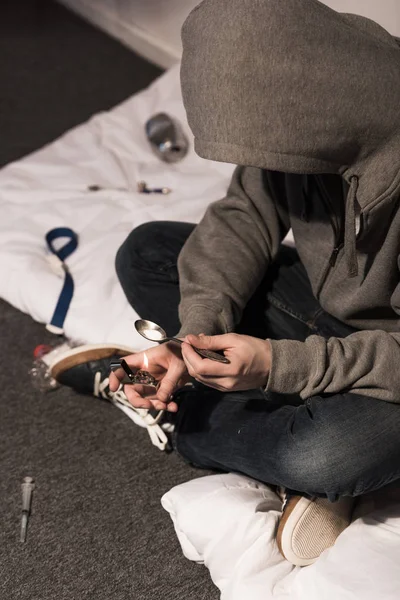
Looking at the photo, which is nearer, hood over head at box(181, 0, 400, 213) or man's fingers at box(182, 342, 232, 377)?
hood over head at box(181, 0, 400, 213)

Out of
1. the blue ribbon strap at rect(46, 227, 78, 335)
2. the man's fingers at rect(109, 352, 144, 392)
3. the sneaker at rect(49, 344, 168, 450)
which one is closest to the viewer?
the man's fingers at rect(109, 352, 144, 392)

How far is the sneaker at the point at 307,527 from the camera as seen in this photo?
1.14 m

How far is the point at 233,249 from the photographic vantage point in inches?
49.3

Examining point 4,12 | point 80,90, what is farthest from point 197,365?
point 4,12

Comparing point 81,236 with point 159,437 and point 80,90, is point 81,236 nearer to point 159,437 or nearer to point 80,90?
point 159,437

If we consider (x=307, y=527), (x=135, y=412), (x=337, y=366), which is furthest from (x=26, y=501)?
(x=337, y=366)

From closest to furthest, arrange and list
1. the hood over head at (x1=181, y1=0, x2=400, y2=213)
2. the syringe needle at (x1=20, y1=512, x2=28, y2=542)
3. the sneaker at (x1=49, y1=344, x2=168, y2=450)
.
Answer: the hood over head at (x1=181, y1=0, x2=400, y2=213), the syringe needle at (x1=20, y1=512, x2=28, y2=542), the sneaker at (x1=49, y1=344, x2=168, y2=450)

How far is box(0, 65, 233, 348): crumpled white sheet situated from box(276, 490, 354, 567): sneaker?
0.45 m

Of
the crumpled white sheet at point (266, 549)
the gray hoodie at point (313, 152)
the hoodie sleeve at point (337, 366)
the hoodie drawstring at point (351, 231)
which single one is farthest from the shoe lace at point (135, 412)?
the hoodie drawstring at point (351, 231)

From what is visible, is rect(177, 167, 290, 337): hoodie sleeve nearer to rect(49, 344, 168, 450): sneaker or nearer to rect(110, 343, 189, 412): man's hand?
rect(110, 343, 189, 412): man's hand

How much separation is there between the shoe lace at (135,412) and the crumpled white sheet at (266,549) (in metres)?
0.13

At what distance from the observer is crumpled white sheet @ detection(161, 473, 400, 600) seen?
108 centimetres

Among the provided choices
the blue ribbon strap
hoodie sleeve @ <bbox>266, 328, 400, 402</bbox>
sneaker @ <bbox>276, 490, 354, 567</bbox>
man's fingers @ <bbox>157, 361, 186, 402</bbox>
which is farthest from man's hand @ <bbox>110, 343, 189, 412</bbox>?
the blue ribbon strap

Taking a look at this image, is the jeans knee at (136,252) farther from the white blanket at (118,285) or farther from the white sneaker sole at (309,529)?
the white sneaker sole at (309,529)
